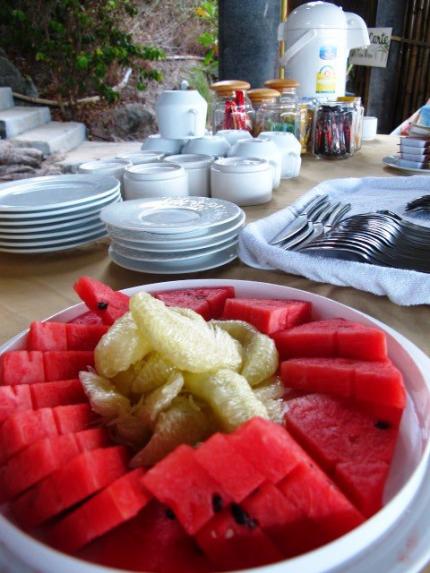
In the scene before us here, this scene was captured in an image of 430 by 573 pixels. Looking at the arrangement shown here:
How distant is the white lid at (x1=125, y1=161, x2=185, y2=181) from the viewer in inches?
50.1

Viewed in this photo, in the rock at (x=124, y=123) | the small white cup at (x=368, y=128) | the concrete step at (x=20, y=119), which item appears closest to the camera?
the small white cup at (x=368, y=128)

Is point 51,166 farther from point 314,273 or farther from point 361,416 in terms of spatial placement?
point 361,416

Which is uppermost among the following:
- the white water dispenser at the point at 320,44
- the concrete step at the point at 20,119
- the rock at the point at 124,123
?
the white water dispenser at the point at 320,44

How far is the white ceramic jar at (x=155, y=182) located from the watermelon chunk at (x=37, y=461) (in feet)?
2.98

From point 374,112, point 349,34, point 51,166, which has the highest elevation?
point 349,34

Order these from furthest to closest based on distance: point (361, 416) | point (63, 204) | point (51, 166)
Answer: point (51, 166) < point (63, 204) < point (361, 416)

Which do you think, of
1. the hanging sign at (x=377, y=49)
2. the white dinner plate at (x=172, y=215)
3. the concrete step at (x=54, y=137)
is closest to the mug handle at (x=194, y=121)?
the white dinner plate at (x=172, y=215)

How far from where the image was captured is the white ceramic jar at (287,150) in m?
1.71

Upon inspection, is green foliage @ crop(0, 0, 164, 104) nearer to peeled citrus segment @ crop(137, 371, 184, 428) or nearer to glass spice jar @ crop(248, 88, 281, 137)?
glass spice jar @ crop(248, 88, 281, 137)

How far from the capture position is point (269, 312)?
2.21ft

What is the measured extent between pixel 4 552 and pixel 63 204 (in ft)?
2.72

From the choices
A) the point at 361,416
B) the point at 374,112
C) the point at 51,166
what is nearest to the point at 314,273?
the point at 361,416

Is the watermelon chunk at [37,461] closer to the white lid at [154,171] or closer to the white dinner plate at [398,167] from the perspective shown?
the white lid at [154,171]

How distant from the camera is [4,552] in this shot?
15.4 inches
